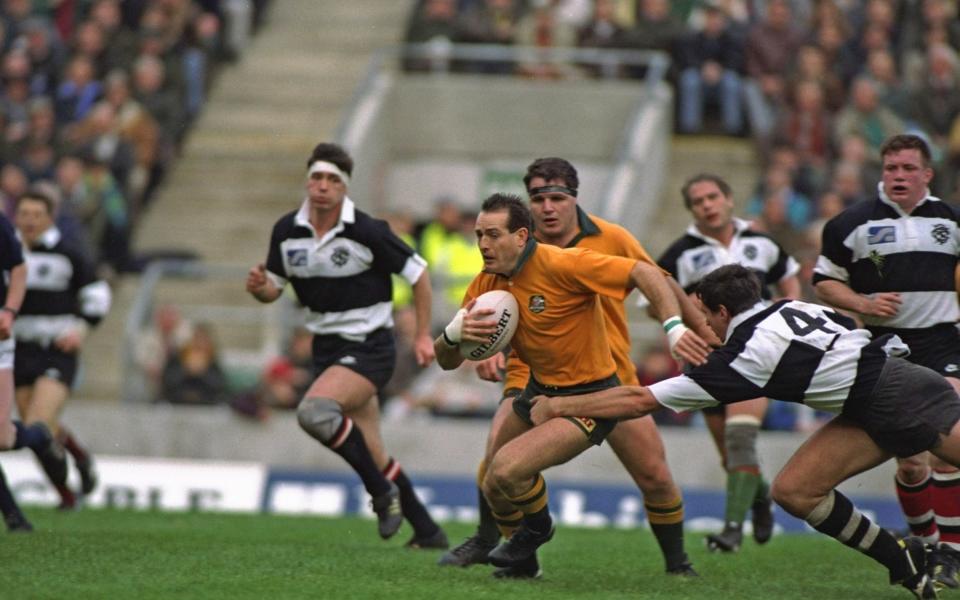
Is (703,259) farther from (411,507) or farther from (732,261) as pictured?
(411,507)

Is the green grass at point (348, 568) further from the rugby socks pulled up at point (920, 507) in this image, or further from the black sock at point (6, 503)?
the rugby socks pulled up at point (920, 507)

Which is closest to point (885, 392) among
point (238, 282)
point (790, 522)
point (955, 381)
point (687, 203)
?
point (955, 381)

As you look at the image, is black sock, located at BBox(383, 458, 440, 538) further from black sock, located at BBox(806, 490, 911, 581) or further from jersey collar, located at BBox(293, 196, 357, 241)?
black sock, located at BBox(806, 490, 911, 581)

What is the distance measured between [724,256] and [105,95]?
12.5 m

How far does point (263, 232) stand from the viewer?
2177 cm

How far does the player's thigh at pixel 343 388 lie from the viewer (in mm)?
11031

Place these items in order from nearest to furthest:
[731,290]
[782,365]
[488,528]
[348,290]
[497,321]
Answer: [782,365], [731,290], [497,321], [488,528], [348,290]

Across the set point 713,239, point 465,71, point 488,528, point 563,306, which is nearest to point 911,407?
point 563,306

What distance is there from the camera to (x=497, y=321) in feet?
29.0

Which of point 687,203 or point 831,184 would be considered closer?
point 687,203

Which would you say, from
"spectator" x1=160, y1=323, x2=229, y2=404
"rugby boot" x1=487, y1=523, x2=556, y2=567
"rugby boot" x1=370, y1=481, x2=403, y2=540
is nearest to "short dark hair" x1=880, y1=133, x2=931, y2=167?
"rugby boot" x1=487, y1=523, x2=556, y2=567

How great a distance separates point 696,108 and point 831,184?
10.6 feet

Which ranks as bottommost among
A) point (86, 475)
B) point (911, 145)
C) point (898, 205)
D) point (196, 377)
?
point (196, 377)

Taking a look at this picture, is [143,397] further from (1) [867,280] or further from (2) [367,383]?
(1) [867,280]
